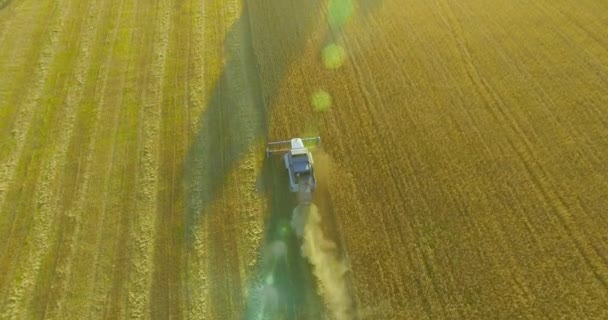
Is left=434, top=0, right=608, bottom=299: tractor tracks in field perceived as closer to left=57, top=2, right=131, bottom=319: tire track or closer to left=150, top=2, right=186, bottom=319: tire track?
left=150, top=2, right=186, bottom=319: tire track

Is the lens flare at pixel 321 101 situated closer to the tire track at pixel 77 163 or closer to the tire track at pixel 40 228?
the tire track at pixel 77 163

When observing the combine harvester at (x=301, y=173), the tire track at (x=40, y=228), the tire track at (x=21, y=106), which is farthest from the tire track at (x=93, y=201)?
the combine harvester at (x=301, y=173)

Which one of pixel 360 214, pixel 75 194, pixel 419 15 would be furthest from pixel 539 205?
pixel 75 194

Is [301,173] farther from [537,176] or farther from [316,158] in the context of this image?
[537,176]

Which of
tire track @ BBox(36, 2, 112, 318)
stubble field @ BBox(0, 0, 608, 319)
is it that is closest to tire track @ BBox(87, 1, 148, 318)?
stubble field @ BBox(0, 0, 608, 319)

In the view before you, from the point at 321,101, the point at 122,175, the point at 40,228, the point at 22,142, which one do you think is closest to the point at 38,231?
the point at 40,228

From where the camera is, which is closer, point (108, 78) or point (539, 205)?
point (539, 205)

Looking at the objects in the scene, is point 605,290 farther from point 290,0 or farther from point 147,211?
point 290,0
